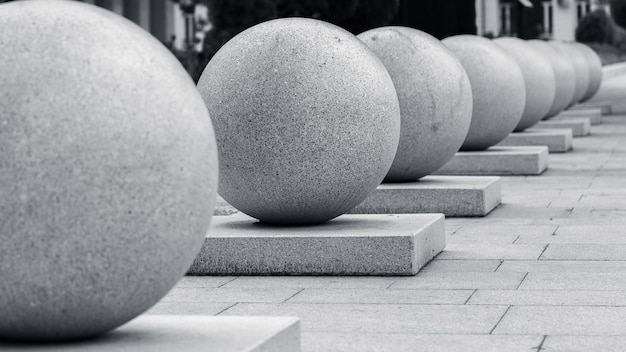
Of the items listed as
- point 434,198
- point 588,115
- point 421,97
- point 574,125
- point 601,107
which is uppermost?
point 421,97

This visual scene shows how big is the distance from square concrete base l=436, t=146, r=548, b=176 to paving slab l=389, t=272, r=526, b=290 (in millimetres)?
6471

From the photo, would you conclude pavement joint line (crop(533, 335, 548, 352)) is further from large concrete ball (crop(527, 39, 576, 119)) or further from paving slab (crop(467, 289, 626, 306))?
large concrete ball (crop(527, 39, 576, 119))

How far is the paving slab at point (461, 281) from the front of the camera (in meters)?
8.86

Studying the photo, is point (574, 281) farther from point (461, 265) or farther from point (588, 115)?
point (588, 115)

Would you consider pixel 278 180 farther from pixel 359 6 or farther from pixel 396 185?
pixel 359 6

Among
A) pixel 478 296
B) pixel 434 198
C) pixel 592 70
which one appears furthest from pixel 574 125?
pixel 478 296

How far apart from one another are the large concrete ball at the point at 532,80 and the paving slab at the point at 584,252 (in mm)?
9580

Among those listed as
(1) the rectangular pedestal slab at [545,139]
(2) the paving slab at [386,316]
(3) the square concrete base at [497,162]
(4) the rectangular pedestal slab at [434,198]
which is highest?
(2) the paving slab at [386,316]

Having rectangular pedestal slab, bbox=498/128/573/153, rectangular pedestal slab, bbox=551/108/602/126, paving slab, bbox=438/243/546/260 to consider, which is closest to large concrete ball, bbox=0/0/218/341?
paving slab, bbox=438/243/546/260

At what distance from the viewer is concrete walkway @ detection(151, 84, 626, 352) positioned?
7.13 m

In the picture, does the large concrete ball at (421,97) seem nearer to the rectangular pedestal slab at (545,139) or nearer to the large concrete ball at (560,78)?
the rectangular pedestal slab at (545,139)

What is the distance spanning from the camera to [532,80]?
2016 cm

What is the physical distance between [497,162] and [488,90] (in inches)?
35.0

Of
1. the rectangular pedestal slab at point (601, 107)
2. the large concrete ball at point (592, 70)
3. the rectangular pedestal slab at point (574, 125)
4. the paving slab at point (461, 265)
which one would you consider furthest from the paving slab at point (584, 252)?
the rectangular pedestal slab at point (601, 107)
